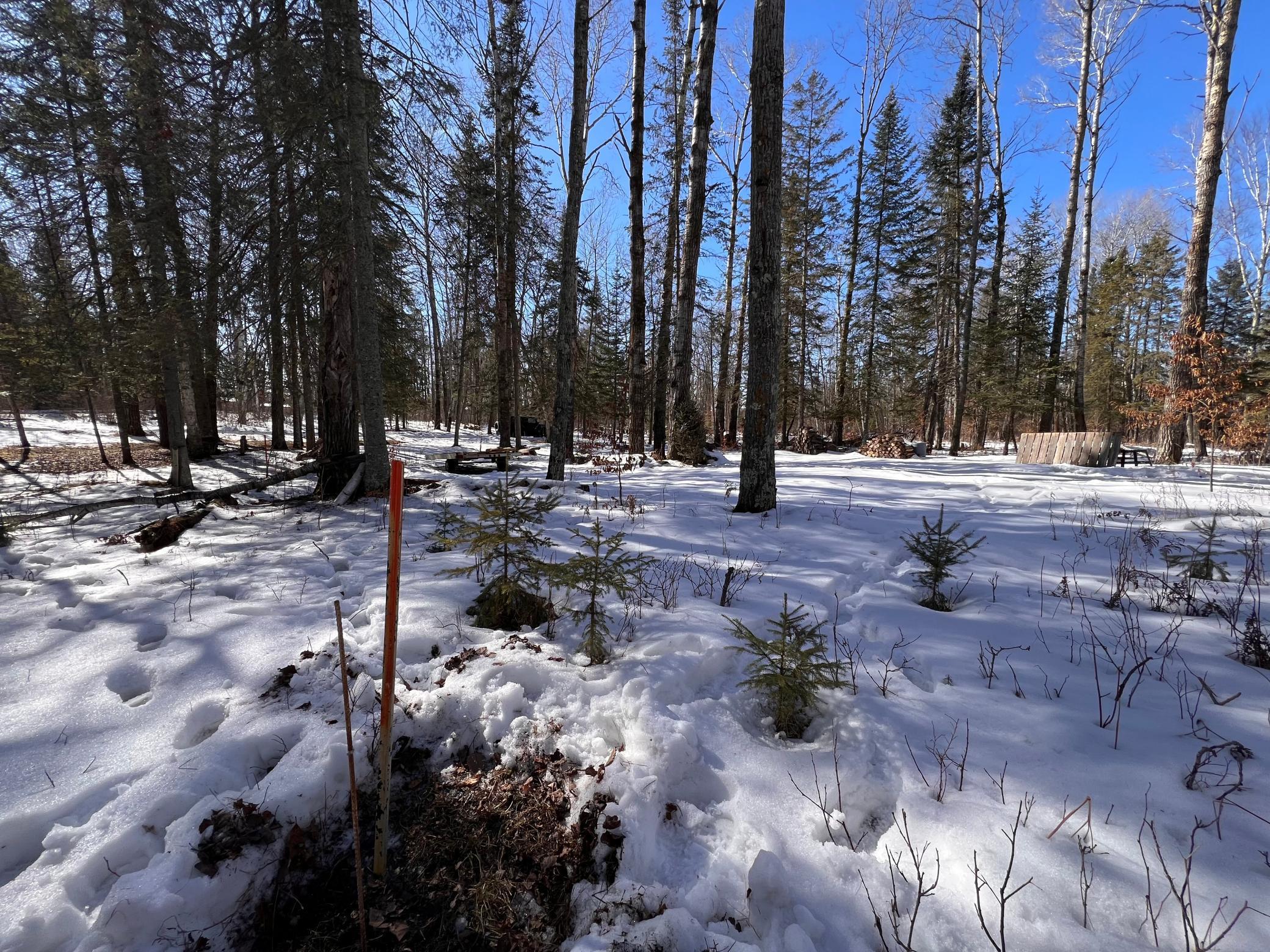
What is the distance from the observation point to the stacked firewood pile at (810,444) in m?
18.5

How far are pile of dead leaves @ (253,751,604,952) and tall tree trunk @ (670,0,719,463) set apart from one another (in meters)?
9.41

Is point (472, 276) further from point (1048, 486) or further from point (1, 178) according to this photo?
point (1048, 486)

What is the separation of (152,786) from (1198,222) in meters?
16.4

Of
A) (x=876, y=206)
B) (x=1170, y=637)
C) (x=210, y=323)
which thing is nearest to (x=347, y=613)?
(x=1170, y=637)

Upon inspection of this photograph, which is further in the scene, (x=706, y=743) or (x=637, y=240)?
(x=637, y=240)

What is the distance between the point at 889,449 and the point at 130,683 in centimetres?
1636

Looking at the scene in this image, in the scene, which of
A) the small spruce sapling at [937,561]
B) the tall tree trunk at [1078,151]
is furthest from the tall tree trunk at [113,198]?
the tall tree trunk at [1078,151]

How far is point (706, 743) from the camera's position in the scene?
204cm

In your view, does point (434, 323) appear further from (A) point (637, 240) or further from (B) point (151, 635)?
(B) point (151, 635)

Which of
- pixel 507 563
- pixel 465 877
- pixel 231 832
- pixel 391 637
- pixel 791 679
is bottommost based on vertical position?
pixel 465 877

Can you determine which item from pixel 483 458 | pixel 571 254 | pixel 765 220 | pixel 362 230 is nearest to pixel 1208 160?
pixel 765 220

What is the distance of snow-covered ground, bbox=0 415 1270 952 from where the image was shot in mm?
1403

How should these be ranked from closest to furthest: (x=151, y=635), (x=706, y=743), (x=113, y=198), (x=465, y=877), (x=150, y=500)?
(x=465, y=877)
(x=706, y=743)
(x=151, y=635)
(x=150, y=500)
(x=113, y=198)

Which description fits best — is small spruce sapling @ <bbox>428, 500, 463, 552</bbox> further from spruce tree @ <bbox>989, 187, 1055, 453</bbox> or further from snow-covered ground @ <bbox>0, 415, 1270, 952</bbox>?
spruce tree @ <bbox>989, 187, 1055, 453</bbox>
